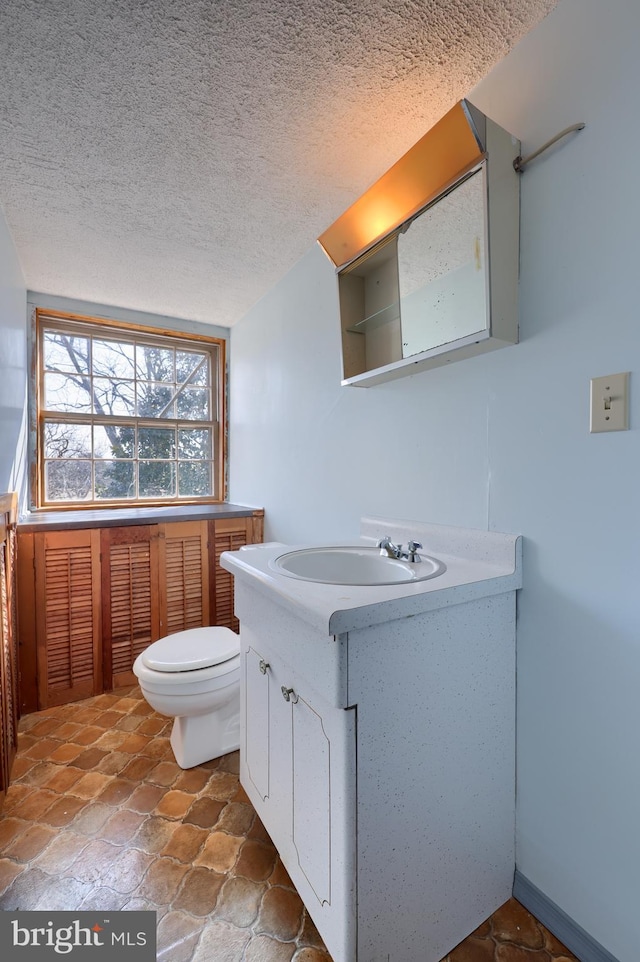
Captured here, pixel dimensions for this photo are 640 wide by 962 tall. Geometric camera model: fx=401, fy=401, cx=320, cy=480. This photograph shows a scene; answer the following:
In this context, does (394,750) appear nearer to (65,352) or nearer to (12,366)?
(12,366)

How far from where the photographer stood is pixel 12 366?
1.85 metres

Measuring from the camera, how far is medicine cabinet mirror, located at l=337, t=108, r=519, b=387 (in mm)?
990

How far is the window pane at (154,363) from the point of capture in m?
2.78

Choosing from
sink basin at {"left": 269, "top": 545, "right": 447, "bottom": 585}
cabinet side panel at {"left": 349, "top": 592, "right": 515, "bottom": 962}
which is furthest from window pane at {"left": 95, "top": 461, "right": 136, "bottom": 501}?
cabinet side panel at {"left": 349, "top": 592, "right": 515, "bottom": 962}

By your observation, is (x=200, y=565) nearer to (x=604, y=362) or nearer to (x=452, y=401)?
(x=452, y=401)

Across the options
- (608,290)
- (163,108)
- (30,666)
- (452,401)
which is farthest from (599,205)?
(30,666)

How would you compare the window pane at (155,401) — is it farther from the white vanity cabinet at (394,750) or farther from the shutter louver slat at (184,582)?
the white vanity cabinet at (394,750)

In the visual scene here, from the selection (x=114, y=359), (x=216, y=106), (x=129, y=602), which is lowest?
(x=129, y=602)

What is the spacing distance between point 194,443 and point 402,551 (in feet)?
7.03

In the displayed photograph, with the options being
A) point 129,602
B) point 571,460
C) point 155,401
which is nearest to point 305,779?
point 571,460

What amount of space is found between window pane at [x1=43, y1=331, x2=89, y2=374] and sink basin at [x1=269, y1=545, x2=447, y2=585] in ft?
7.20

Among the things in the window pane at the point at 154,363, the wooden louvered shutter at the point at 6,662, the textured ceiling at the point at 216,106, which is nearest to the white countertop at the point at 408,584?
the wooden louvered shutter at the point at 6,662

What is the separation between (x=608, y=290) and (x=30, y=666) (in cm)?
266

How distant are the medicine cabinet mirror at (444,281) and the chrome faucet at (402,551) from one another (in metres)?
0.55
